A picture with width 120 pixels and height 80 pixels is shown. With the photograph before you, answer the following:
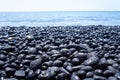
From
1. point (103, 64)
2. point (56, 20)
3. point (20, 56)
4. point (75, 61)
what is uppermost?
point (56, 20)

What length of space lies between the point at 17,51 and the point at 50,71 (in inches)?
86.6

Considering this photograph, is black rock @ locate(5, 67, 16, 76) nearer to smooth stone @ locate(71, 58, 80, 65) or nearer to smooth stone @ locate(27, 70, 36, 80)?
smooth stone @ locate(27, 70, 36, 80)

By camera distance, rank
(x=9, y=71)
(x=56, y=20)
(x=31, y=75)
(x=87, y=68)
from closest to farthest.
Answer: (x=31, y=75), (x=87, y=68), (x=9, y=71), (x=56, y=20)

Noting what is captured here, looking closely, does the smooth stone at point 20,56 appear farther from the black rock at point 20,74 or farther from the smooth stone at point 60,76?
the smooth stone at point 60,76

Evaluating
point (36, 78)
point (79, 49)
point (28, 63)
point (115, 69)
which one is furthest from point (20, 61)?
point (115, 69)

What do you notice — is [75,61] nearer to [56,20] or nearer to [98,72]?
[98,72]

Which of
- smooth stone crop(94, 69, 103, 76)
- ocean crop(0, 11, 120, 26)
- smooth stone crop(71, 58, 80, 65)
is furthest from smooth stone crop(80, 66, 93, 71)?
ocean crop(0, 11, 120, 26)

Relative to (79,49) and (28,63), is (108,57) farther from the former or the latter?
(28,63)

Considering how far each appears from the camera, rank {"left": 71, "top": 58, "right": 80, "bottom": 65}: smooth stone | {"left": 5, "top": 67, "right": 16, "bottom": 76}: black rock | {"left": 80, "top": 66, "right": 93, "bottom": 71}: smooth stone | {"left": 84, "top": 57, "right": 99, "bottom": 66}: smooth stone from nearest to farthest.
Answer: {"left": 80, "top": 66, "right": 93, "bottom": 71}: smooth stone → {"left": 5, "top": 67, "right": 16, "bottom": 76}: black rock → {"left": 84, "top": 57, "right": 99, "bottom": 66}: smooth stone → {"left": 71, "top": 58, "right": 80, "bottom": 65}: smooth stone

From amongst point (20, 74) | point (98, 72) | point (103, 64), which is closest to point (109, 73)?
point (98, 72)

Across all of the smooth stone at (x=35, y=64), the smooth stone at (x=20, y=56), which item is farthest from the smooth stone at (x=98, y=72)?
the smooth stone at (x=20, y=56)

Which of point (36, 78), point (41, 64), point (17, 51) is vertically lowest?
point (36, 78)

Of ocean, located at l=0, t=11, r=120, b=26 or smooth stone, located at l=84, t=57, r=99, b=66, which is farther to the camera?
ocean, located at l=0, t=11, r=120, b=26

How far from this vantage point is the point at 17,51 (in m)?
6.87
